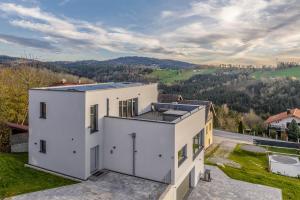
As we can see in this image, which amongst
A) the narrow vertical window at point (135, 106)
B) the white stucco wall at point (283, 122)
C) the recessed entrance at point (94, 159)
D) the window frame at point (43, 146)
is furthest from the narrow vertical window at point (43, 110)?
the white stucco wall at point (283, 122)

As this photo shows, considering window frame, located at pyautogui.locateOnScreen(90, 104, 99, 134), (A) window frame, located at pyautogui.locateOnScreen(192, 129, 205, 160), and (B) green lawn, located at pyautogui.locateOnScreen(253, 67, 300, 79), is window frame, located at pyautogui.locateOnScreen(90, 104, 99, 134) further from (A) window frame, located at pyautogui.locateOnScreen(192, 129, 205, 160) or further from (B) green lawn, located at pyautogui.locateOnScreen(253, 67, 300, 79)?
(B) green lawn, located at pyautogui.locateOnScreen(253, 67, 300, 79)

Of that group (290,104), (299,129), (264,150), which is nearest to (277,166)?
→ (264,150)

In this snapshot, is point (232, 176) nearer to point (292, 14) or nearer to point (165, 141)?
point (165, 141)

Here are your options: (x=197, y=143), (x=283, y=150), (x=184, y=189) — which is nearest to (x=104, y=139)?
(x=184, y=189)

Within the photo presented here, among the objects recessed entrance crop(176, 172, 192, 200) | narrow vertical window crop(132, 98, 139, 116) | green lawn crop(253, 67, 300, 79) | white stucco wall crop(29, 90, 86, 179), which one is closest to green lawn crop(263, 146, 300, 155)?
recessed entrance crop(176, 172, 192, 200)

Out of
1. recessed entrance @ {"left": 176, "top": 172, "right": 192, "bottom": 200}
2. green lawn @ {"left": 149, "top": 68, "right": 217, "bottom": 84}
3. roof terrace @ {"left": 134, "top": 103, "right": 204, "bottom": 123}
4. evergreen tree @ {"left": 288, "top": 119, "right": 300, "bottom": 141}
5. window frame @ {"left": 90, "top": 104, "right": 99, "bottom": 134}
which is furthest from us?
green lawn @ {"left": 149, "top": 68, "right": 217, "bottom": 84}

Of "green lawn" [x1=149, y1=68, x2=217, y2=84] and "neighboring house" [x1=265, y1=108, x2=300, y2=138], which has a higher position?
"green lawn" [x1=149, y1=68, x2=217, y2=84]
